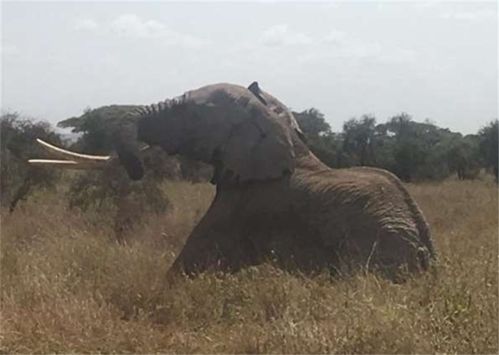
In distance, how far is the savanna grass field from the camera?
448cm

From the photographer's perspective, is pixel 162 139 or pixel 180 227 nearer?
pixel 162 139

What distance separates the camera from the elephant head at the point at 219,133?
6754mm

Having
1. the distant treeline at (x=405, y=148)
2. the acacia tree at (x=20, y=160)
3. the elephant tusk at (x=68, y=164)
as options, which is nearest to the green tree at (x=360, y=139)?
the distant treeline at (x=405, y=148)

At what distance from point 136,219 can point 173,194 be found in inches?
132

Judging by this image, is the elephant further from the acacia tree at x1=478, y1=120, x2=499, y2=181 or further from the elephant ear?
the acacia tree at x1=478, y1=120, x2=499, y2=181

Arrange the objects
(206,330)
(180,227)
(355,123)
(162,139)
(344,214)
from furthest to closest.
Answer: (355,123)
(180,227)
(162,139)
(344,214)
(206,330)

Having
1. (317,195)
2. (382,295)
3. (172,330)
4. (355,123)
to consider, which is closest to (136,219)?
(317,195)

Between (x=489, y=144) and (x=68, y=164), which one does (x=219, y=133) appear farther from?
(x=489, y=144)

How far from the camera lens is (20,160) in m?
13.7

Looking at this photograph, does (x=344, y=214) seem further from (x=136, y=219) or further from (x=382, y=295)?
(x=136, y=219)

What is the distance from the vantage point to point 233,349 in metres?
4.81

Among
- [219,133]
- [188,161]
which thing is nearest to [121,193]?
[188,161]

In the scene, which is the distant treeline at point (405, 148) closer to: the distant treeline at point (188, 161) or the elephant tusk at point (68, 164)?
the distant treeline at point (188, 161)

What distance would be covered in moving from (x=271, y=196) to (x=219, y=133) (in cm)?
66
